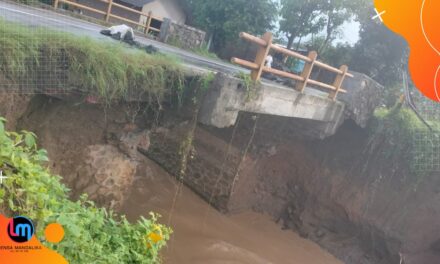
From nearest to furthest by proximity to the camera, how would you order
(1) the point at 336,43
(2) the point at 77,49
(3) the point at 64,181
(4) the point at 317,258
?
(2) the point at 77,49
(3) the point at 64,181
(4) the point at 317,258
(1) the point at 336,43

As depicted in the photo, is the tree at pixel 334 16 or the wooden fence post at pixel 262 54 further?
the tree at pixel 334 16

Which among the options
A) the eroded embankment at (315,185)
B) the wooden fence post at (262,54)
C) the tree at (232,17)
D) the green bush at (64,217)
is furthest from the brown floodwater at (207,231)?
the tree at (232,17)

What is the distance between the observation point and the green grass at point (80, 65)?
12.9 feet

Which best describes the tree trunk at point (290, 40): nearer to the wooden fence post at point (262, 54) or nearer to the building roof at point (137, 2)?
the building roof at point (137, 2)

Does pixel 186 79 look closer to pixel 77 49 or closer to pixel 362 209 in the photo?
pixel 77 49

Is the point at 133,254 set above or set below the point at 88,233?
below

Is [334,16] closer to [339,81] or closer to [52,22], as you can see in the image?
[339,81]

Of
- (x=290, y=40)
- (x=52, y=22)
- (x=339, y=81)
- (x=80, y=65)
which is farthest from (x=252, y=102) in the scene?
(x=290, y=40)

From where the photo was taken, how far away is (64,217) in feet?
10.2

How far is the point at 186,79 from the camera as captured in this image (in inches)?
227

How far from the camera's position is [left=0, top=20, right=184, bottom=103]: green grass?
3.93 metres

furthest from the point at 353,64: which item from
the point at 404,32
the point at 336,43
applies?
the point at 404,32

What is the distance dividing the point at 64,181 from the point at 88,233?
2.25m

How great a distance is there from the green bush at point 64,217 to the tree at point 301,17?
56.3ft
